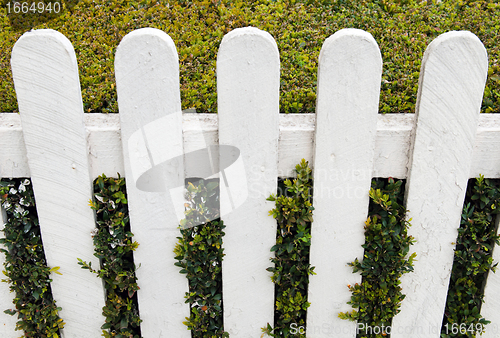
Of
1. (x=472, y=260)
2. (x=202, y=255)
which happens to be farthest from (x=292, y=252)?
(x=472, y=260)

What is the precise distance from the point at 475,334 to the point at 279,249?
113 centimetres

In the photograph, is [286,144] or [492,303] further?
[492,303]

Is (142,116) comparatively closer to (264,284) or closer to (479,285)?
(264,284)

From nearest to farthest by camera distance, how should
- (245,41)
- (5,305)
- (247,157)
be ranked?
(245,41) → (247,157) → (5,305)

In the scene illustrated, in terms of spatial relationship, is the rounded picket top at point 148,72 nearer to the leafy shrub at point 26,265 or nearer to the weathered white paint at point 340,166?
the weathered white paint at point 340,166

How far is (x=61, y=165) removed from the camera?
1.70 meters

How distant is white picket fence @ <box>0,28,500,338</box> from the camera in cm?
152

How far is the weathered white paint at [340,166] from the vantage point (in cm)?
151

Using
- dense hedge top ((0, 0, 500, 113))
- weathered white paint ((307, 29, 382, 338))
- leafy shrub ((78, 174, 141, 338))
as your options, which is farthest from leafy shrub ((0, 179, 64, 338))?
weathered white paint ((307, 29, 382, 338))

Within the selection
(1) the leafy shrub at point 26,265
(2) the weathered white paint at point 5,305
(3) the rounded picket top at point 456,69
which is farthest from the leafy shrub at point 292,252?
(2) the weathered white paint at point 5,305

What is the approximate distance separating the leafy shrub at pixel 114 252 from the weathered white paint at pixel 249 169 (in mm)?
440

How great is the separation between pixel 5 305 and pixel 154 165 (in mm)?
1079

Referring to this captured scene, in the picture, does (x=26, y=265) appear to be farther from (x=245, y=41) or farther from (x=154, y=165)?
(x=245, y=41)

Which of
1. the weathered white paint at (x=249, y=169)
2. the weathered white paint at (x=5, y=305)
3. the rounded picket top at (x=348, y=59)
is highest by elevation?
the rounded picket top at (x=348, y=59)
